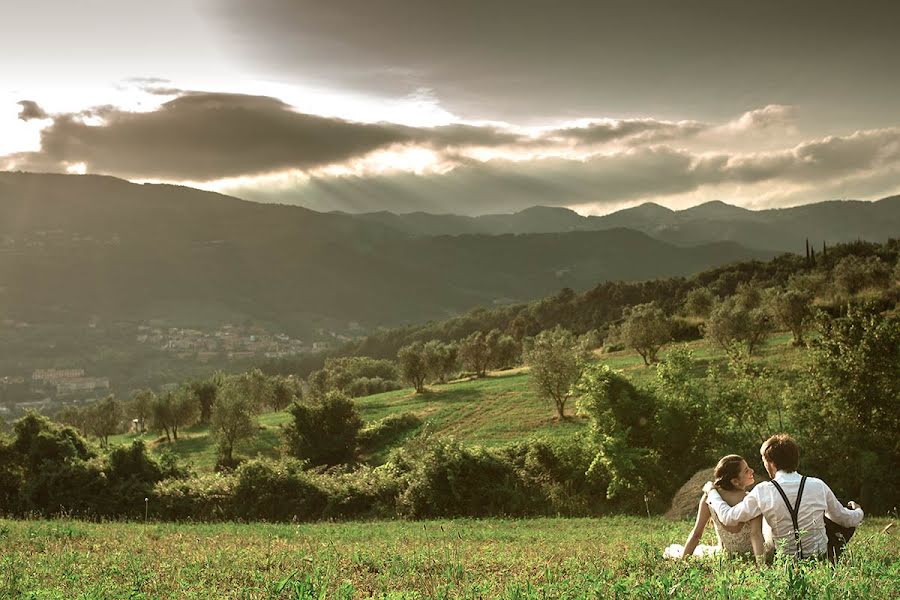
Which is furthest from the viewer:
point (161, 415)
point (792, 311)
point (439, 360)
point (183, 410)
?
point (439, 360)

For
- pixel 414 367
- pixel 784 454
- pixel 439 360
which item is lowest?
pixel 414 367

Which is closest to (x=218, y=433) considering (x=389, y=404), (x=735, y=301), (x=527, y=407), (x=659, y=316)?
(x=389, y=404)

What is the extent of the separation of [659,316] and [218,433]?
4488 centimetres

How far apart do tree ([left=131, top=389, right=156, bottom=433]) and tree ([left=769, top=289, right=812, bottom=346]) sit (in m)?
70.3

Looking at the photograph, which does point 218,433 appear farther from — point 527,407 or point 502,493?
point 502,493

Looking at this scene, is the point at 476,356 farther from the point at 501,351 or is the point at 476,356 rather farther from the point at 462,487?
the point at 462,487

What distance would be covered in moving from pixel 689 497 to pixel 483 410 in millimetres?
39227

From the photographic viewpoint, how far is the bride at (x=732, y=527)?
29.8 ft

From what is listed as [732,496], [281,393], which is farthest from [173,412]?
[732,496]

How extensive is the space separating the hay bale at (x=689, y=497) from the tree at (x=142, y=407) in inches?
2888

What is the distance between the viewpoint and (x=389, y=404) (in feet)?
254

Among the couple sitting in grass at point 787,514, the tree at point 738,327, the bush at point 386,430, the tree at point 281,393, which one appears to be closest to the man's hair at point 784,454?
the couple sitting in grass at point 787,514

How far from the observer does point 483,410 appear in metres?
64.0

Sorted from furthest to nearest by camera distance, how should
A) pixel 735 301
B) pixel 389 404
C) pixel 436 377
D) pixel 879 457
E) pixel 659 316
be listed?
pixel 436 377 → pixel 735 301 → pixel 389 404 → pixel 659 316 → pixel 879 457
